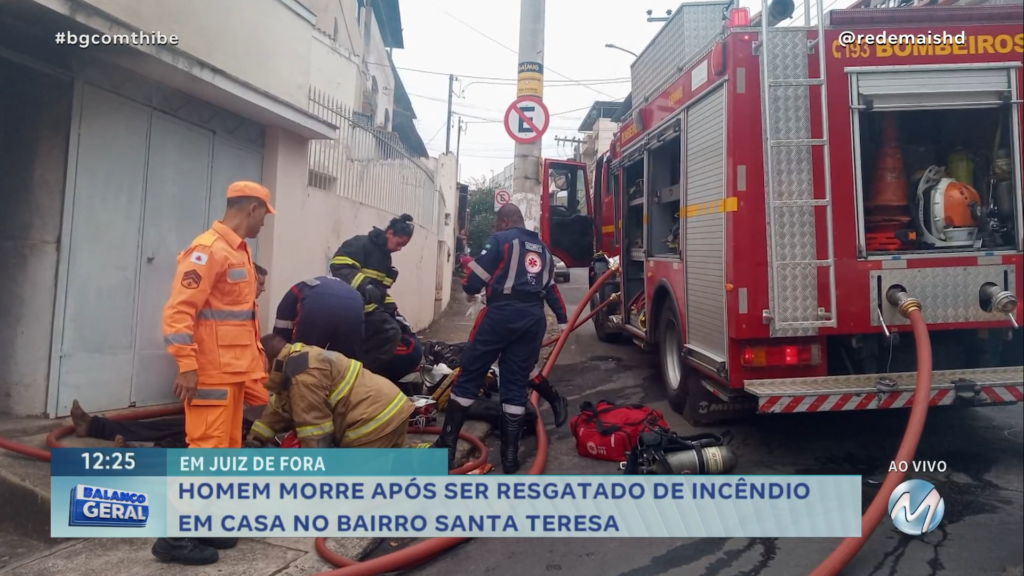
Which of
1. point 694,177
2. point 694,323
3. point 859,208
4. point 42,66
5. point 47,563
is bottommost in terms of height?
point 47,563

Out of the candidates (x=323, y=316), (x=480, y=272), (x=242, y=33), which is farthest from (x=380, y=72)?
(x=323, y=316)

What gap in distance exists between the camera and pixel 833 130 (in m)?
4.11

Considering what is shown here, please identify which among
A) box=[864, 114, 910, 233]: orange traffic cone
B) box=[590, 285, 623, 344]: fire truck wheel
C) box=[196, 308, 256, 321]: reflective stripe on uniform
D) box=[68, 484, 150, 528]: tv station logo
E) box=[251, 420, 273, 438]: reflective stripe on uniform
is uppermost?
box=[864, 114, 910, 233]: orange traffic cone

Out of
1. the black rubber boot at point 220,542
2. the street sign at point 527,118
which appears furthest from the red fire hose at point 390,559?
the street sign at point 527,118

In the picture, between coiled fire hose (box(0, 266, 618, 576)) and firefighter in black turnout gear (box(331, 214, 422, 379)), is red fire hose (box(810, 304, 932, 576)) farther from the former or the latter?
firefighter in black turnout gear (box(331, 214, 422, 379))

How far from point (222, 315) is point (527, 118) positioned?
510 cm

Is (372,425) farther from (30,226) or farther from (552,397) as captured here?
(30,226)

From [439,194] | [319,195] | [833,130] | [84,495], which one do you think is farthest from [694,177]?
[439,194]

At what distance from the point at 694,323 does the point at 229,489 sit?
325 centimetres

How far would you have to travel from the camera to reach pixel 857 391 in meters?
3.89

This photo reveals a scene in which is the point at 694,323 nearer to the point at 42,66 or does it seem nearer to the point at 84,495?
the point at 84,495

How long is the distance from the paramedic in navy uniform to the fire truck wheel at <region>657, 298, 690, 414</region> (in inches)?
62.7
